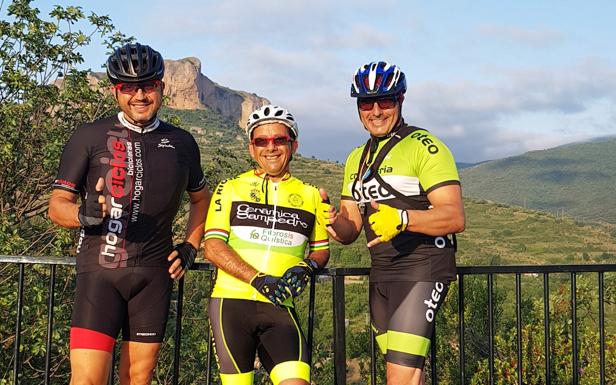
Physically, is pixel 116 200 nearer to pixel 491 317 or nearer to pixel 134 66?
pixel 134 66

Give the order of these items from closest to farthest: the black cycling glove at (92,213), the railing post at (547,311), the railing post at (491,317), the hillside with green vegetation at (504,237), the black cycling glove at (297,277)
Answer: the black cycling glove at (92,213) → the black cycling glove at (297,277) → the railing post at (491,317) → the railing post at (547,311) → the hillside with green vegetation at (504,237)

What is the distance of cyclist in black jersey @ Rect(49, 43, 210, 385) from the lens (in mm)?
3518

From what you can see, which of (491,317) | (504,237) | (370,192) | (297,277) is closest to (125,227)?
(297,277)

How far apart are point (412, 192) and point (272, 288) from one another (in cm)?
104

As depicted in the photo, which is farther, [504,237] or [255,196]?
[504,237]

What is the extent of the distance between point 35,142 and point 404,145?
12.6 metres

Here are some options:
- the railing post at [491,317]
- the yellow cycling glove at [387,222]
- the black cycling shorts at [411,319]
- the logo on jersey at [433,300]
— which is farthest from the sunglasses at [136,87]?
the railing post at [491,317]

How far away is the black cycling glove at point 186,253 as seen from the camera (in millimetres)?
3795

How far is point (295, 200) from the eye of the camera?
3.79m

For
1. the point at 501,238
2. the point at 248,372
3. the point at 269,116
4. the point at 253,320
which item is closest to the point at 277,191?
the point at 269,116

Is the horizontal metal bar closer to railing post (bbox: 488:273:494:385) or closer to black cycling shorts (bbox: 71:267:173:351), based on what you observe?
railing post (bbox: 488:273:494:385)

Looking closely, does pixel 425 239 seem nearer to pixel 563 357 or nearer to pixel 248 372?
pixel 248 372

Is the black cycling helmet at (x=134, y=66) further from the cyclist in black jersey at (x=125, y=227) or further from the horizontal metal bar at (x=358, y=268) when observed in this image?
the horizontal metal bar at (x=358, y=268)

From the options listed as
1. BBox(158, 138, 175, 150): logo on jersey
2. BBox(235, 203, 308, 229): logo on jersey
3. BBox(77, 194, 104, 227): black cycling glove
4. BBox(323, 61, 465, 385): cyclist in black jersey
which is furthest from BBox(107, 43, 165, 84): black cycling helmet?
BBox(323, 61, 465, 385): cyclist in black jersey
